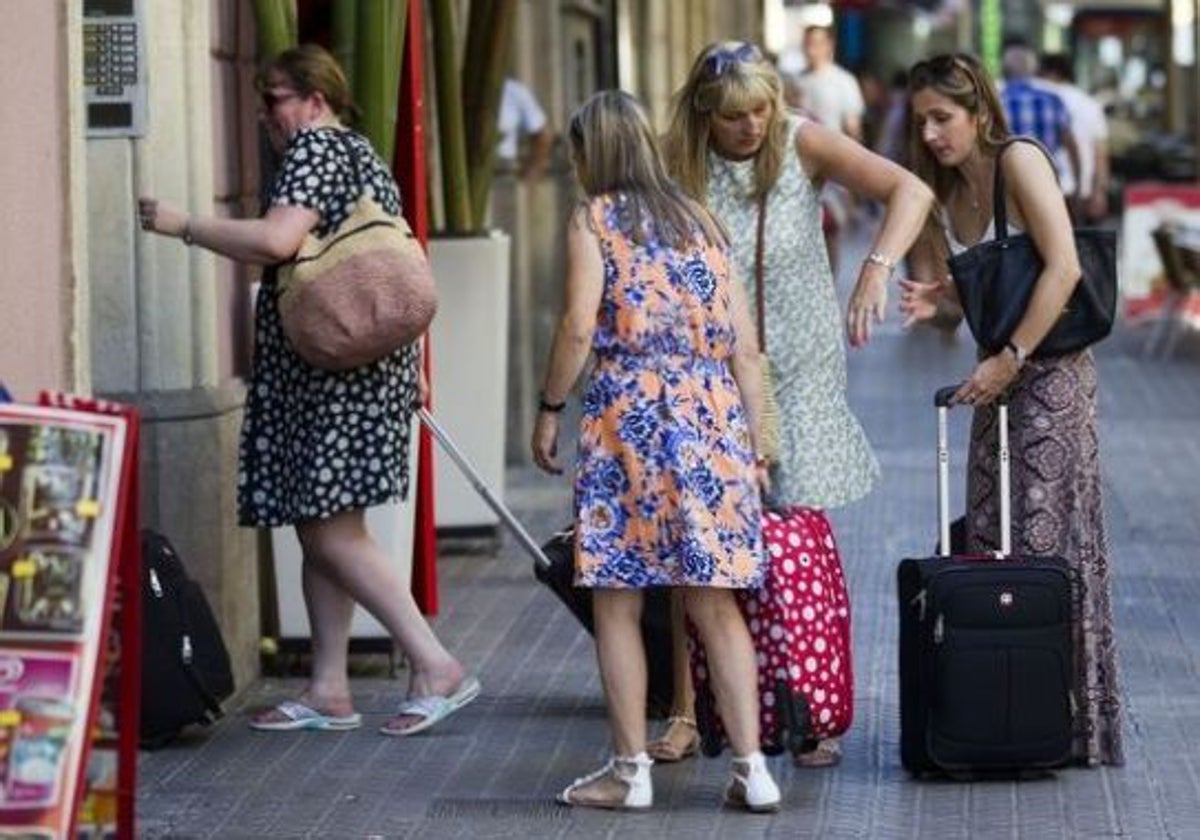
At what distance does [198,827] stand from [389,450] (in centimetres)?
128

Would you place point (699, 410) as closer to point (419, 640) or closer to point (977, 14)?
point (419, 640)

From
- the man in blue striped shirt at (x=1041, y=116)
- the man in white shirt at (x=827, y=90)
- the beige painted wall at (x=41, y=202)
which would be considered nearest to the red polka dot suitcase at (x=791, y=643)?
the beige painted wall at (x=41, y=202)

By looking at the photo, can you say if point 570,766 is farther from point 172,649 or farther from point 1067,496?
point 1067,496

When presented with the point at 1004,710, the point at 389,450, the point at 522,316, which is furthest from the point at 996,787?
the point at 522,316

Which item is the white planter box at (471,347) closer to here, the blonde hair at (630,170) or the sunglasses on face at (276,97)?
the sunglasses on face at (276,97)

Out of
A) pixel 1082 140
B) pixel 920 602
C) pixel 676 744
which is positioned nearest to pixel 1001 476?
pixel 920 602

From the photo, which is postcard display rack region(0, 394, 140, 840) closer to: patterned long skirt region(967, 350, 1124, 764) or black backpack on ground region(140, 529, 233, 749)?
black backpack on ground region(140, 529, 233, 749)

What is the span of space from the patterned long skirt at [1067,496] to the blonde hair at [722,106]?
784 millimetres

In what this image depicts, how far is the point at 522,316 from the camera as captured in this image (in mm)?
16156

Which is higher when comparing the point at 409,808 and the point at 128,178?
the point at 128,178

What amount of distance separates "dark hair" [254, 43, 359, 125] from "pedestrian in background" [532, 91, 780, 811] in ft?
3.67

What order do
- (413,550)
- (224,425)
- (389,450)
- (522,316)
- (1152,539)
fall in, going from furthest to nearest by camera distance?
(522,316)
(1152,539)
(413,550)
(224,425)
(389,450)

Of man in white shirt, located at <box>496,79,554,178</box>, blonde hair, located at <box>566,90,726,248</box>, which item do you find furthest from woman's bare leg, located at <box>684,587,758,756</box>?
man in white shirt, located at <box>496,79,554,178</box>

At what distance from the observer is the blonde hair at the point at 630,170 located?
7.64 metres
